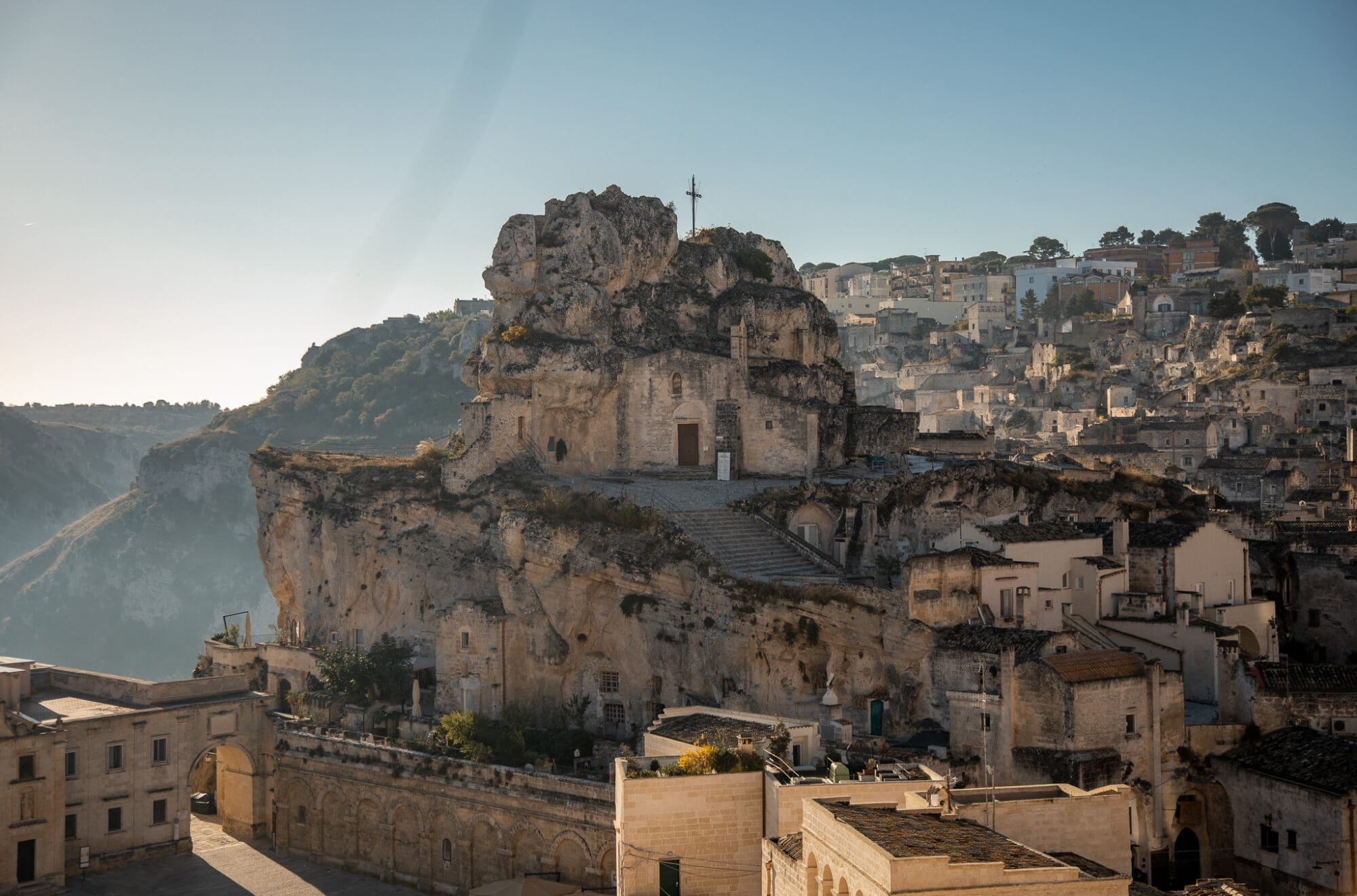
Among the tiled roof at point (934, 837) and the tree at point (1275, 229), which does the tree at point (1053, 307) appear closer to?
the tree at point (1275, 229)

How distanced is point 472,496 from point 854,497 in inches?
498

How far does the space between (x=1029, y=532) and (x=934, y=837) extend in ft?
64.0

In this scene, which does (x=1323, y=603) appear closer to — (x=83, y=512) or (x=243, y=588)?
(x=243, y=588)

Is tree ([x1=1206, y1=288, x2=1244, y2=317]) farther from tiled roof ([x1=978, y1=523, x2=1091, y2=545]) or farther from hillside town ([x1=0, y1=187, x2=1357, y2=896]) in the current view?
tiled roof ([x1=978, y1=523, x2=1091, y2=545])

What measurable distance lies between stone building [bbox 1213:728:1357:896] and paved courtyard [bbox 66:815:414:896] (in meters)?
22.2

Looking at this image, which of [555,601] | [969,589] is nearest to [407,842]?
[555,601]

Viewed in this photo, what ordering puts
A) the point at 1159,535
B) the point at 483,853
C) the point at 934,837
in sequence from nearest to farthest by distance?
the point at 934,837 < the point at 483,853 < the point at 1159,535

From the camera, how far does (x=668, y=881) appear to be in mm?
24719

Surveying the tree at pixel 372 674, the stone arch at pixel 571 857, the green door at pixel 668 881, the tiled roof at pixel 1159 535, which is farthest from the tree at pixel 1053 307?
Result: the green door at pixel 668 881

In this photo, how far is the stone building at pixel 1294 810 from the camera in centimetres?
2864

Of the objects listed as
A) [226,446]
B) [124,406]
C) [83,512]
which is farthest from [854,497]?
[124,406]

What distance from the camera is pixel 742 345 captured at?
4791cm

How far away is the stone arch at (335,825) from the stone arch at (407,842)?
2.11 meters

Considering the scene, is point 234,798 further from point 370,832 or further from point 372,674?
point 370,832
